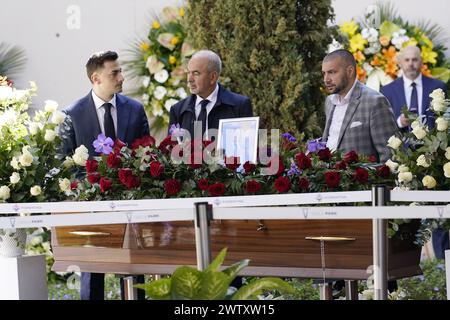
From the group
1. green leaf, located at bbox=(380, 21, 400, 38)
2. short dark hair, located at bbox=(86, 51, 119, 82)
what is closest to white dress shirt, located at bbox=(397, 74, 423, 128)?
green leaf, located at bbox=(380, 21, 400, 38)

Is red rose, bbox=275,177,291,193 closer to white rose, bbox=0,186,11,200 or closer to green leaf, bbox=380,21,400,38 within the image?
white rose, bbox=0,186,11,200

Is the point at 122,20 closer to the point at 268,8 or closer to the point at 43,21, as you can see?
the point at 43,21

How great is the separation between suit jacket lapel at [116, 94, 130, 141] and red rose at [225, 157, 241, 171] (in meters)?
1.45

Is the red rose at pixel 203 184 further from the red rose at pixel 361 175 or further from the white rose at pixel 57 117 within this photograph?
the white rose at pixel 57 117

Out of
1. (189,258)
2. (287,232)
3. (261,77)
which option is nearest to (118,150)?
(189,258)

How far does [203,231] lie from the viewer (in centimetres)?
358

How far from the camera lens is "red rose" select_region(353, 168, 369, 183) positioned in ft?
14.8

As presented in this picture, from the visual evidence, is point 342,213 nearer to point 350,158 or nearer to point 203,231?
point 203,231

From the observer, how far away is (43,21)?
9.59m

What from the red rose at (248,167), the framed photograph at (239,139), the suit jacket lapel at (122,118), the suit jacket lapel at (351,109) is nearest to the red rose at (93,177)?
the framed photograph at (239,139)

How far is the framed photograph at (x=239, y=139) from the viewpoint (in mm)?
4891

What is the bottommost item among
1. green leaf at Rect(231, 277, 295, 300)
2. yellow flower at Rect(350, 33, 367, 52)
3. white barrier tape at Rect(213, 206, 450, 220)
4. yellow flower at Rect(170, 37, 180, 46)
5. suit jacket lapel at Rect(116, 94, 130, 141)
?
green leaf at Rect(231, 277, 295, 300)

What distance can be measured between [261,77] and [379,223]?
3.62 metres

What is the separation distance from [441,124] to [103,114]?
2.36m
